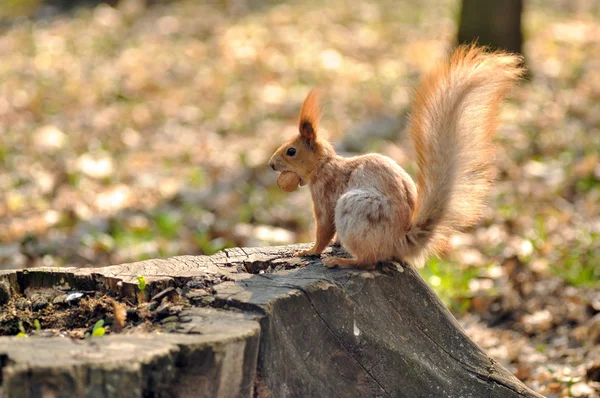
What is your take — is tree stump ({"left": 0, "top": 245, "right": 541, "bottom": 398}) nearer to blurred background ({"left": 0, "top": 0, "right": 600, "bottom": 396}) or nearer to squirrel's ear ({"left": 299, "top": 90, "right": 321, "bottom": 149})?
squirrel's ear ({"left": 299, "top": 90, "right": 321, "bottom": 149})

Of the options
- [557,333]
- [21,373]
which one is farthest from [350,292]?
[557,333]

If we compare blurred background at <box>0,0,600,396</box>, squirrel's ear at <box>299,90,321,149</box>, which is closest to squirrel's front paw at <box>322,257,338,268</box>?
squirrel's ear at <box>299,90,321,149</box>

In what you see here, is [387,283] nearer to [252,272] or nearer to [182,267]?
[252,272]

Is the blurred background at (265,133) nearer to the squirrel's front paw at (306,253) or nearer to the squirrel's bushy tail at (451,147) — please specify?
the squirrel's bushy tail at (451,147)

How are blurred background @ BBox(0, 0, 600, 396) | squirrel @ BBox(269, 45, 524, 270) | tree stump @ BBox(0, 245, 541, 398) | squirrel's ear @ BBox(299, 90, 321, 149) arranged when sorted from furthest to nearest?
blurred background @ BBox(0, 0, 600, 396), squirrel's ear @ BBox(299, 90, 321, 149), squirrel @ BBox(269, 45, 524, 270), tree stump @ BBox(0, 245, 541, 398)

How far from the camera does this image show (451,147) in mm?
2473

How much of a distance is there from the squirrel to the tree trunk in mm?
4834

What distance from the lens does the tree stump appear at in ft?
5.55

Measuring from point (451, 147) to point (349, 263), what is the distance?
496 mm

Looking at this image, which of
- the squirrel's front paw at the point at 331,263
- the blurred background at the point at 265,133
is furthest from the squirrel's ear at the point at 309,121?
the blurred background at the point at 265,133

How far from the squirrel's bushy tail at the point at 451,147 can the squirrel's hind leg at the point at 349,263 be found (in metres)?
0.15

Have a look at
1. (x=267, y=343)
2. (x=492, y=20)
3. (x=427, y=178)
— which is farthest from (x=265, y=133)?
(x=267, y=343)

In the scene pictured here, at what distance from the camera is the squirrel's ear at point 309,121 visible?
2.58 metres

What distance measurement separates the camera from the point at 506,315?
3.98m
